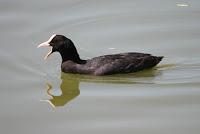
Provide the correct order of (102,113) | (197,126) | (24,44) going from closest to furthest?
(197,126) < (102,113) < (24,44)

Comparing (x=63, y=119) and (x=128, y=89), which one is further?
(x=128, y=89)

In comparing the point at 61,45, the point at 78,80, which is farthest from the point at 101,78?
the point at 61,45

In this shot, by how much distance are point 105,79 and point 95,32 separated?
2.37 meters

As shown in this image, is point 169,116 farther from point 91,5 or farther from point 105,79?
point 91,5

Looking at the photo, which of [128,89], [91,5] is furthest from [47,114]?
[91,5]

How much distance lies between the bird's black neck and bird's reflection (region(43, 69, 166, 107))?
0.33 meters

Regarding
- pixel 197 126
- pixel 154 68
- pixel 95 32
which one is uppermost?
pixel 95 32

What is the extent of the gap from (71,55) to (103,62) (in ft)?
2.54

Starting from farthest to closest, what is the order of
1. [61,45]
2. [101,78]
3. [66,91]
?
[61,45] < [101,78] < [66,91]

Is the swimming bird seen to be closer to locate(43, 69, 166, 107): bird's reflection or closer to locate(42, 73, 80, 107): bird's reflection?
locate(43, 69, 166, 107): bird's reflection

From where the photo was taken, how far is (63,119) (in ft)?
31.3

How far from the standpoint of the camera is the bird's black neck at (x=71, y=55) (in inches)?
471

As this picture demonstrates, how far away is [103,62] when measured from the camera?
38.0 ft

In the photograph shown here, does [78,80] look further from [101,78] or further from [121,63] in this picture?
[121,63]
